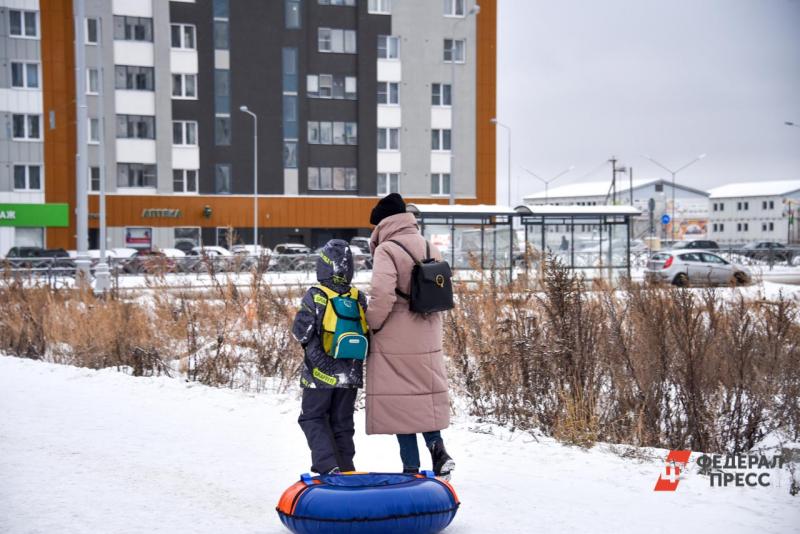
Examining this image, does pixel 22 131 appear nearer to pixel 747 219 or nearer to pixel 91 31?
pixel 91 31

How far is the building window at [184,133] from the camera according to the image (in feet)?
170

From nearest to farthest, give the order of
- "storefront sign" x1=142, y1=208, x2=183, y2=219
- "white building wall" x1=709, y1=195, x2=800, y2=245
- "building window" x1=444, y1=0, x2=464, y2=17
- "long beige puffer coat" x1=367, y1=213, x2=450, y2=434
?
"long beige puffer coat" x1=367, y1=213, x2=450, y2=434
"storefront sign" x1=142, y1=208, x2=183, y2=219
"building window" x1=444, y1=0, x2=464, y2=17
"white building wall" x1=709, y1=195, x2=800, y2=245

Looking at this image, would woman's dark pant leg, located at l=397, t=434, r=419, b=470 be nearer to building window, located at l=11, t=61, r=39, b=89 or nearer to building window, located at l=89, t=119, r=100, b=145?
building window, located at l=89, t=119, r=100, b=145

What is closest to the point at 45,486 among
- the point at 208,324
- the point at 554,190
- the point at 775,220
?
the point at 208,324

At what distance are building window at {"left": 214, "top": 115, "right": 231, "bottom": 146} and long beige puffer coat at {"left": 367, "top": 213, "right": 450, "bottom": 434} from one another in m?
48.8

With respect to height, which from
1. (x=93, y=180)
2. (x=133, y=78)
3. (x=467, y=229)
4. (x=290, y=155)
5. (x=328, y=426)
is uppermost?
(x=133, y=78)

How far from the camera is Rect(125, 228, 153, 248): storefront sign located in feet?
166

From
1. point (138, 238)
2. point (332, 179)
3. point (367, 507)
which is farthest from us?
point (332, 179)

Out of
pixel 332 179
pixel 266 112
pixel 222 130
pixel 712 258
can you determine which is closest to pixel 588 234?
pixel 712 258

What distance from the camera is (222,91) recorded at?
52.5 metres

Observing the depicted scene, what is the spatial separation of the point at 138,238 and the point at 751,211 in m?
82.4

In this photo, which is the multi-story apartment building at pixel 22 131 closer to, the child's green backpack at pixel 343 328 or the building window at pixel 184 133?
the building window at pixel 184 133

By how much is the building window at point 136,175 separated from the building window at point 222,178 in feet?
12.3

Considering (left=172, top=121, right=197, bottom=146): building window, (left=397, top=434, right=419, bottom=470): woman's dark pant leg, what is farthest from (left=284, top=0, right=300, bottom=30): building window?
(left=397, top=434, right=419, bottom=470): woman's dark pant leg
